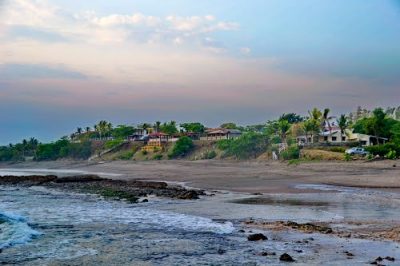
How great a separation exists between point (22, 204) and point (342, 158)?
37.9 m

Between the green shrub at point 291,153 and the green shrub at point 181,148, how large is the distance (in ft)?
88.5

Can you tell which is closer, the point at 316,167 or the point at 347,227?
the point at 347,227

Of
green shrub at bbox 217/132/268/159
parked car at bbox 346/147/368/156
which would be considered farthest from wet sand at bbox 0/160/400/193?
green shrub at bbox 217/132/268/159

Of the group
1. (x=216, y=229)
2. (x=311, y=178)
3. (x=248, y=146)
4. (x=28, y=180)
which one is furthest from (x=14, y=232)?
(x=248, y=146)

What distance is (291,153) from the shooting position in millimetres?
61312

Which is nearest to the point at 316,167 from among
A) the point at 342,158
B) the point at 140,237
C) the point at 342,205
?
the point at 342,158

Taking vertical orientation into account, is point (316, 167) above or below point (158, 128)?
below

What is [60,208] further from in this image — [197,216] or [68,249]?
[68,249]

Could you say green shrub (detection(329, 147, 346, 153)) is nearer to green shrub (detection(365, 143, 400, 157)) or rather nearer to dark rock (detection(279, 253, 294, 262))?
green shrub (detection(365, 143, 400, 157))

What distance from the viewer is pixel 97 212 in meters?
20.8

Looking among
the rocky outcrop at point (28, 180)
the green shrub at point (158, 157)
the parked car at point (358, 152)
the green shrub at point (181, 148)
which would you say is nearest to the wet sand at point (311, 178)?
the parked car at point (358, 152)

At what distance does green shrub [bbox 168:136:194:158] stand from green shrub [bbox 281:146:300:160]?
26967 millimetres

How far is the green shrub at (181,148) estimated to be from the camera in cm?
8569

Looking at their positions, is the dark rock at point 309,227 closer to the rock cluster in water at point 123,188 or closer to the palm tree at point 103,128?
the rock cluster in water at point 123,188
